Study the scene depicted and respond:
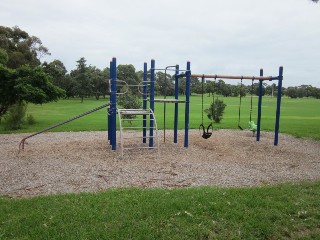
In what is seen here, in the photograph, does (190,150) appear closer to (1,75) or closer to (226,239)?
(226,239)

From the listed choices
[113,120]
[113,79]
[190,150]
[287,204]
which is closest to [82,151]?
[113,120]

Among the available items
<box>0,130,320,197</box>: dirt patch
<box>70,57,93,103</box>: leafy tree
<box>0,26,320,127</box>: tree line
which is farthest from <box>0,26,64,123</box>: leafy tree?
<box>70,57,93,103</box>: leafy tree

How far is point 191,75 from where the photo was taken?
9461 mm

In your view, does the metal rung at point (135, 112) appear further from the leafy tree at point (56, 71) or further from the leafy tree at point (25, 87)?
the leafy tree at point (56, 71)

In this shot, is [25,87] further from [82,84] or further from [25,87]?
[82,84]

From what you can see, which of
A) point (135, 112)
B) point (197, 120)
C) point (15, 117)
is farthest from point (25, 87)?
point (197, 120)

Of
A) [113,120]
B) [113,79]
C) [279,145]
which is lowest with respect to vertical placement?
[279,145]

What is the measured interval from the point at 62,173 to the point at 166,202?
2941 mm

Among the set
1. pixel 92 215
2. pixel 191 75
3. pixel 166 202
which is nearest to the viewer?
pixel 92 215

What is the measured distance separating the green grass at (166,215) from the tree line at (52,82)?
528cm

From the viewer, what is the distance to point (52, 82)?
677 inches

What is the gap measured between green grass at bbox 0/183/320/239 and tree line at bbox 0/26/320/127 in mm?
5279

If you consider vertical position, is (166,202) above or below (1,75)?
below

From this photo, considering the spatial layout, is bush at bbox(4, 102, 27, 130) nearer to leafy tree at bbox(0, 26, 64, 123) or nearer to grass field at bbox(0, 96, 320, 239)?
leafy tree at bbox(0, 26, 64, 123)
